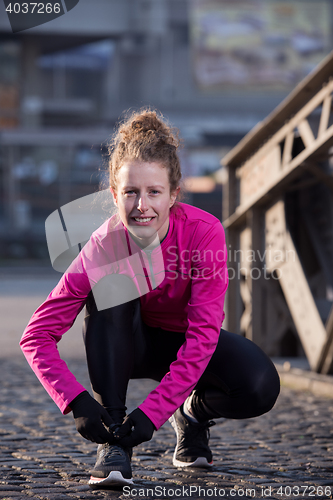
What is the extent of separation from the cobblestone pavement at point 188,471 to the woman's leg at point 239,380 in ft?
0.94

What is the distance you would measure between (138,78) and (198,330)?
39672 mm

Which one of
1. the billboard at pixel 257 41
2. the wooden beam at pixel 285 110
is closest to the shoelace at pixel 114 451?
the wooden beam at pixel 285 110

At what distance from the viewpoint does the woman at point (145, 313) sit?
8.23ft

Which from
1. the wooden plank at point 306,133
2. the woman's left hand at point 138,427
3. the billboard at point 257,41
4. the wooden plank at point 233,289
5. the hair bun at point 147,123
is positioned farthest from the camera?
the billboard at point 257,41

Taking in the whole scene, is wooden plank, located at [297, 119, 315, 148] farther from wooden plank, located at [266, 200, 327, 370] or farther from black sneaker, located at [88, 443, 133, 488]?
black sneaker, located at [88, 443, 133, 488]

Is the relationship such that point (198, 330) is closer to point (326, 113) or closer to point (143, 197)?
point (143, 197)

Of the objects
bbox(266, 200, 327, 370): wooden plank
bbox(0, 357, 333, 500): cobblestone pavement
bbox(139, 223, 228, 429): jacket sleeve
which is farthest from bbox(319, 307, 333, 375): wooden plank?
bbox(139, 223, 228, 429): jacket sleeve

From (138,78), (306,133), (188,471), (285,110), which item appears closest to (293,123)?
(285,110)

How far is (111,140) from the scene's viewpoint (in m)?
2.92

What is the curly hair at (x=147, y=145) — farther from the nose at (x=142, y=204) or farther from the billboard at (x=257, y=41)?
the billboard at (x=257, y=41)

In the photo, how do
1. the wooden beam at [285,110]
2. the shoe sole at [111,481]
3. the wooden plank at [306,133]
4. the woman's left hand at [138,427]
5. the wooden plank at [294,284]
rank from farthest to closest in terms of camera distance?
the wooden plank at [294,284], the wooden plank at [306,133], the wooden beam at [285,110], the shoe sole at [111,481], the woman's left hand at [138,427]

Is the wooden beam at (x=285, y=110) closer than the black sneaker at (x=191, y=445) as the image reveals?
No

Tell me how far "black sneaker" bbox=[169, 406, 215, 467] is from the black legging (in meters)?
0.09

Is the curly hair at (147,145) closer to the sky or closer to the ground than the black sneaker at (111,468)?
closer to the sky
